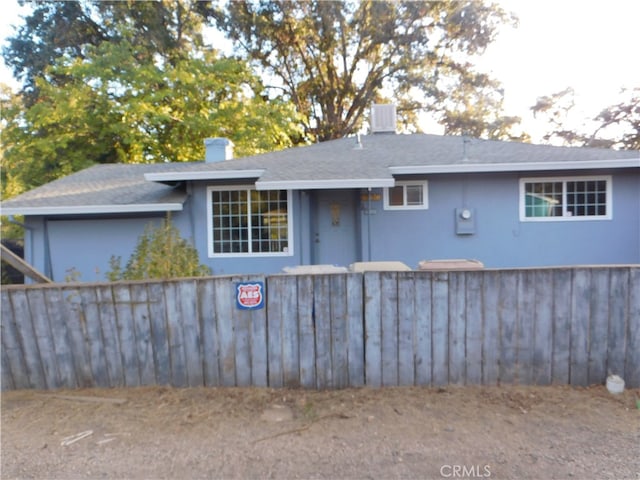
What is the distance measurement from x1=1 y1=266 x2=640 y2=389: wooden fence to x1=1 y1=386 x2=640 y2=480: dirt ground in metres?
0.16

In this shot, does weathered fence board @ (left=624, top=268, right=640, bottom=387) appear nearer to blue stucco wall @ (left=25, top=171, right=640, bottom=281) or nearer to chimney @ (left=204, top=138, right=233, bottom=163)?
blue stucco wall @ (left=25, top=171, right=640, bottom=281)

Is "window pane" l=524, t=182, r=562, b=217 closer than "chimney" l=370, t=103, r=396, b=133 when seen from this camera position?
Yes

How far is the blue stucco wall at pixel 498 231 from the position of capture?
30.1ft

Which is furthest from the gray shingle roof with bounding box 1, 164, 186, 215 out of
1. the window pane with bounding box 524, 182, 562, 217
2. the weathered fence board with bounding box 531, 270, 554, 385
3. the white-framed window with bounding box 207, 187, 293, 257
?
the window pane with bounding box 524, 182, 562, 217

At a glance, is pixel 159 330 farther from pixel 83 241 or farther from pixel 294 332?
pixel 83 241

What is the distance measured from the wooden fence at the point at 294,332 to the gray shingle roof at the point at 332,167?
4.35m

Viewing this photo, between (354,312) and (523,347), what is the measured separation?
1.60 m

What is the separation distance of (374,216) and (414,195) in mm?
984

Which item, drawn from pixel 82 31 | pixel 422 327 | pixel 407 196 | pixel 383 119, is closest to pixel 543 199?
pixel 407 196

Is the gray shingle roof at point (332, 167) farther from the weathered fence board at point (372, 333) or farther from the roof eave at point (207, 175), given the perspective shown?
the weathered fence board at point (372, 333)

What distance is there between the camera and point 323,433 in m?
3.35

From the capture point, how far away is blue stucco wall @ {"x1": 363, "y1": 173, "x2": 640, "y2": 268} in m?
9.18

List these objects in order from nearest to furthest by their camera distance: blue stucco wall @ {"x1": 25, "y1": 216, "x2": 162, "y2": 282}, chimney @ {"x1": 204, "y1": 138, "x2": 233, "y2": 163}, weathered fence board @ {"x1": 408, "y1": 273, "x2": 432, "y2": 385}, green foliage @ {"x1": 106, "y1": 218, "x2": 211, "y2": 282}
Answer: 1. weathered fence board @ {"x1": 408, "y1": 273, "x2": 432, "y2": 385}
2. green foliage @ {"x1": 106, "y1": 218, "x2": 211, "y2": 282}
3. blue stucco wall @ {"x1": 25, "y1": 216, "x2": 162, "y2": 282}
4. chimney @ {"x1": 204, "y1": 138, "x2": 233, "y2": 163}

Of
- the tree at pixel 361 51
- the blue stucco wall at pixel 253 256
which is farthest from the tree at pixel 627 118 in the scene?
the blue stucco wall at pixel 253 256
